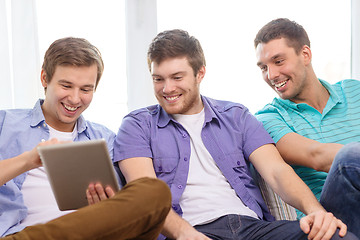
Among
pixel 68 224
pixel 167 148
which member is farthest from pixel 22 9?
pixel 68 224

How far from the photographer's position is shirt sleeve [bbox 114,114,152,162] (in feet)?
5.62

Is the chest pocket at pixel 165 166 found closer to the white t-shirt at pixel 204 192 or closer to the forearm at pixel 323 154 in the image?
the white t-shirt at pixel 204 192

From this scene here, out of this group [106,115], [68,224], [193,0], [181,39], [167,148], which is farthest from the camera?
[193,0]

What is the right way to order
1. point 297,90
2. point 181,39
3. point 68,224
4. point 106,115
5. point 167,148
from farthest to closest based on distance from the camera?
point 106,115, point 297,90, point 181,39, point 167,148, point 68,224

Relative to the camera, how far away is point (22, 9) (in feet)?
7.25

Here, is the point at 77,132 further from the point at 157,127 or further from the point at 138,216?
the point at 138,216

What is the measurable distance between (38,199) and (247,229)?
776 millimetres

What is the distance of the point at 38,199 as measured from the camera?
5.55 feet

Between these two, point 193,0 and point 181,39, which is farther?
point 193,0

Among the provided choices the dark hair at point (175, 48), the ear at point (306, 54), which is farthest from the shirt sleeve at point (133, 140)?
the ear at point (306, 54)

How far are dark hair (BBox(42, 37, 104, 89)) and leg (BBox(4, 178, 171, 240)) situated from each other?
0.81 meters

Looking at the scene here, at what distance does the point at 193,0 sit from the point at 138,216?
1.84m

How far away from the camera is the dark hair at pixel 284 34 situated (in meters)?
2.13

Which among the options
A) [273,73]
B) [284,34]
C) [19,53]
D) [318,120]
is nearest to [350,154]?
[318,120]
